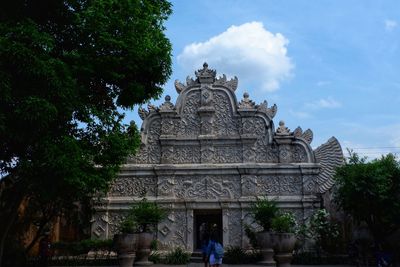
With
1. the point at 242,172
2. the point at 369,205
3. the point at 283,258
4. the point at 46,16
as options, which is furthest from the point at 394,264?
the point at 46,16

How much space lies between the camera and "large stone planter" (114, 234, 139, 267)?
14711mm

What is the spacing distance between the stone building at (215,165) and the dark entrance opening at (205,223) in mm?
180

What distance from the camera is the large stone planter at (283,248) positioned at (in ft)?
46.6

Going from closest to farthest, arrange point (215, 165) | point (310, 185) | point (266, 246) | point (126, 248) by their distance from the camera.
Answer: point (126, 248) → point (266, 246) → point (310, 185) → point (215, 165)

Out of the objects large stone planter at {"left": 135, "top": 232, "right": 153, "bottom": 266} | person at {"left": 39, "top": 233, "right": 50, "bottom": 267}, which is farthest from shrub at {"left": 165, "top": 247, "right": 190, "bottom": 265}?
person at {"left": 39, "top": 233, "right": 50, "bottom": 267}

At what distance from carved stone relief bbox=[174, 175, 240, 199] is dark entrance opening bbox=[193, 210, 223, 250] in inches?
31.0

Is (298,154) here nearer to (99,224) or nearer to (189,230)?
(189,230)

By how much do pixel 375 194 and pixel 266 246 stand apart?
449 cm

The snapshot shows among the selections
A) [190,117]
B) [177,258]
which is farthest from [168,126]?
[177,258]

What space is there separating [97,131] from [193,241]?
840 centimetres

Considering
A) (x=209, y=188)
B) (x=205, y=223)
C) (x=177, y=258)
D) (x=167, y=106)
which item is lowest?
(x=177, y=258)

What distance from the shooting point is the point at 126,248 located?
14836mm

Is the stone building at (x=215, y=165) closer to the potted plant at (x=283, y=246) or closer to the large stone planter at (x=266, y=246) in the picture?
the large stone planter at (x=266, y=246)

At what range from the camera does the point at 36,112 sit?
10539mm
